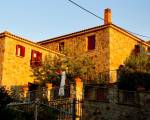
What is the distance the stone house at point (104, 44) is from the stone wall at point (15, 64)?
177 inches

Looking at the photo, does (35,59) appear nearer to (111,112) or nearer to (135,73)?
(135,73)

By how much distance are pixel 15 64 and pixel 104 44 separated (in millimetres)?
8743

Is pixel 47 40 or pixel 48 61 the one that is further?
pixel 47 40

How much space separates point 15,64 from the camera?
33188 millimetres

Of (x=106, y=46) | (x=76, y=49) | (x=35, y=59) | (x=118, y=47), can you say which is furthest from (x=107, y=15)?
(x=35, y=59)

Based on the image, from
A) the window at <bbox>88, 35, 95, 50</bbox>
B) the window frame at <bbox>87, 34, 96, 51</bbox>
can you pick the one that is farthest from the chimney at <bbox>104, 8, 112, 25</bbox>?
the window at <bbox>88, 35, 95, 50</bbox>

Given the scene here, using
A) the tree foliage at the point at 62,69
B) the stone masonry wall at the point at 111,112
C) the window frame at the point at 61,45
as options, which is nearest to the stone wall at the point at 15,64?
the tree foliage at the point at 62,69

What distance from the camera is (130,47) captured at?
126 ft

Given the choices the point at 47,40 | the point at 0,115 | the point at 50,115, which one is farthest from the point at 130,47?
the point at 0,115

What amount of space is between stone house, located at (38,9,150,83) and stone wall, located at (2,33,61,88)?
4.48m

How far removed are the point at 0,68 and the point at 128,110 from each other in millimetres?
12683

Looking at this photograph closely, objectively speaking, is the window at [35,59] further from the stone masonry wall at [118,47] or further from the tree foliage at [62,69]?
the stone masonry wall at [118,47]

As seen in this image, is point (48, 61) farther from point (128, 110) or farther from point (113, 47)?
point (128, 110)

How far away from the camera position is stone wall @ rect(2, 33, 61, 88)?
32344 mm
